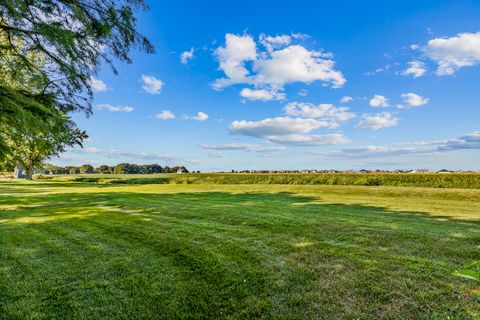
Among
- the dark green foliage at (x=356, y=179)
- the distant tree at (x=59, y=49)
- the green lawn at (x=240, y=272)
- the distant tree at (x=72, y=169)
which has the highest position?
the distant tree at (x=59, y=49)

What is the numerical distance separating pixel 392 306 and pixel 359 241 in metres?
3.21

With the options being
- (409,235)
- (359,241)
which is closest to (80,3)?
A: (359,241)

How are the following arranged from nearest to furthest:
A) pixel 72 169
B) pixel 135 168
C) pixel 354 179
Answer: pixel 354 179, pixel 135 168, pixel 72 169

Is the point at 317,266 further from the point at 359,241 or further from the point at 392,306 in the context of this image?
the point at 359,241

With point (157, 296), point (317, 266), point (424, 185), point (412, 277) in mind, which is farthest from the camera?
point (424, 185)

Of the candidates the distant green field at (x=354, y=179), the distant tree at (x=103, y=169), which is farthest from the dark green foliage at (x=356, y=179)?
the distant tree at (x=103, y=169)

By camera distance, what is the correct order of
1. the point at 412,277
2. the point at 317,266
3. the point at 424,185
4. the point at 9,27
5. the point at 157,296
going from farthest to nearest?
the point at 424,185
the point at 9,27
the point at 317,266
the point at 412,277
the point at 157,296

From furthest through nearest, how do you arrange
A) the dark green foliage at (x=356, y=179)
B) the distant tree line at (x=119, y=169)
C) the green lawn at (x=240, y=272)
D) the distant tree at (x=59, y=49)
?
1. the distant tree line at (x=119, y=169)
2. the dark green foliage at (x=356, y=179)
3. the distant tree at (x=59, y=49)
4. the green lawn at (x=240, y=272)

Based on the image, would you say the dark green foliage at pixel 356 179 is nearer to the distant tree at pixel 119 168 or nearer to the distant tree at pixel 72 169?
the distant tree at pixel 119 168

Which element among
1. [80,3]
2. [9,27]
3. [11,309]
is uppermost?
[80,3]

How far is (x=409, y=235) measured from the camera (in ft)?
24.1

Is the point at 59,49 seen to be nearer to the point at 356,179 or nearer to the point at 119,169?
the point at 356,179

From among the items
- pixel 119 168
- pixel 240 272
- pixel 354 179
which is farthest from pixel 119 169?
pixel 240 272

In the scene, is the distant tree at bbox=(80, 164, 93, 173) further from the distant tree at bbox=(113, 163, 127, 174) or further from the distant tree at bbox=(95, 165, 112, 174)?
the distant tree at bbox=(113, 163, 127, 174)
